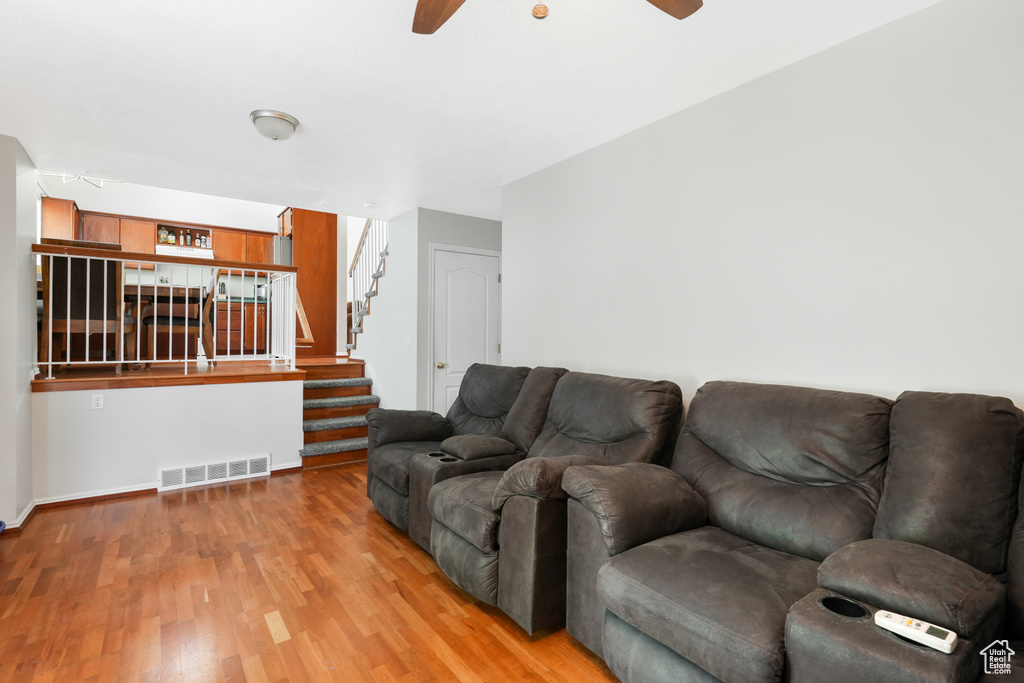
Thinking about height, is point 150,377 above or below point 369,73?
below

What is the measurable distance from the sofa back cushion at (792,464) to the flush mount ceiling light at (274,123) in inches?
111

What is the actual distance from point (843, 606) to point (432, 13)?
2.11 meters

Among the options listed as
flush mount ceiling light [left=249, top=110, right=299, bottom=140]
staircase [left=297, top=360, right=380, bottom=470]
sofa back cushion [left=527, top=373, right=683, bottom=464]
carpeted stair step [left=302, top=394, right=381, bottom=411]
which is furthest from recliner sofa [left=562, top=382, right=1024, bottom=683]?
carpeted stair step [left=302, top=394, right=381, bottom=411]

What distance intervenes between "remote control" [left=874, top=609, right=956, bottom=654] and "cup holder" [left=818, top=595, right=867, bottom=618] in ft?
0.15

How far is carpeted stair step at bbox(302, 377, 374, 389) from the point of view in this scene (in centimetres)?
536

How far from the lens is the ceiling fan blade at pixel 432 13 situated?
5.25ft

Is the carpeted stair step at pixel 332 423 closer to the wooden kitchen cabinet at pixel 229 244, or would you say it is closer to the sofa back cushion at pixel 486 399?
the sofa back cushion at pixel 486 399

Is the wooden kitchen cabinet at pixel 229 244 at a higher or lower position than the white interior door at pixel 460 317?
higher

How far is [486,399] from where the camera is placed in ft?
11.7

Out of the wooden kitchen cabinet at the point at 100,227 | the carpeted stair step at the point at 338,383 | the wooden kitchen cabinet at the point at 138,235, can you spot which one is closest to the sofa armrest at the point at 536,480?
the carpeted stair step at the point at 338,383

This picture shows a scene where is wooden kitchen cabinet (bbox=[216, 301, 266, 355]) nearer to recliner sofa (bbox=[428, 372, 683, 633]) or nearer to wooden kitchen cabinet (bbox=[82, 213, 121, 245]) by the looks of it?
wooden kitchen cabinet (bbox=[82, 213, 121, 245])

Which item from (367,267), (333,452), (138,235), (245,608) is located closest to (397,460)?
(245,608)

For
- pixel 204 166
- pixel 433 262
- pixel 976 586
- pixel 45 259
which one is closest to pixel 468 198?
pixel 433 262

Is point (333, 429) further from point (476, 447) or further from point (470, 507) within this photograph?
point (470, 507)
